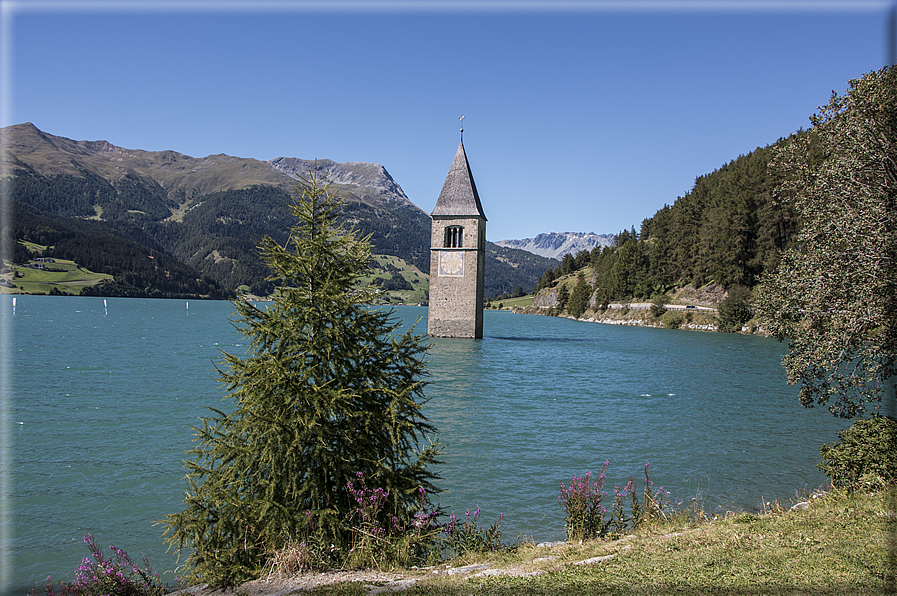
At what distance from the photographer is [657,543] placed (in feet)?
27.5

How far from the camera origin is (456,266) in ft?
204

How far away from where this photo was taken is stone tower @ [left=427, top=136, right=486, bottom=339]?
203 ft

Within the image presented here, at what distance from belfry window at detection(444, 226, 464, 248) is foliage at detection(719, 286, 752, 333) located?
4700cm

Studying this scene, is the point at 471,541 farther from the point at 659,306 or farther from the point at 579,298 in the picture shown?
the point at 579,298

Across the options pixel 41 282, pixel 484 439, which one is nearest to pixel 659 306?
pixel 484 439

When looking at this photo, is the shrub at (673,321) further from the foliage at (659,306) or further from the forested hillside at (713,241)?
the forested hillside at (713,241)

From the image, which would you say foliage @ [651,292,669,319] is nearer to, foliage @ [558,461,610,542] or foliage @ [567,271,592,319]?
foliage @ [567,271,592,319]

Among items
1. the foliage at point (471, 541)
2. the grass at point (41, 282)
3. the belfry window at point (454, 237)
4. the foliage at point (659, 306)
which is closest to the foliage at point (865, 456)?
the foliage at point (471, 541)

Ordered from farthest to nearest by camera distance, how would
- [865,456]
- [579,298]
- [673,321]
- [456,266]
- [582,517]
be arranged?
[579,298], [673,321], [456,266], [865,456], [582,517]

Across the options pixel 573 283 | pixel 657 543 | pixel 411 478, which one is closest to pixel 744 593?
pixel 657 543

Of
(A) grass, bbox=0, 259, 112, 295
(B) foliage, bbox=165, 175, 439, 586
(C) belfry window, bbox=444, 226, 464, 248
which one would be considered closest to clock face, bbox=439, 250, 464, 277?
(C) belfry window, bbox=444, 226, 464, 248

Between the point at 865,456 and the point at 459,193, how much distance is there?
183ft

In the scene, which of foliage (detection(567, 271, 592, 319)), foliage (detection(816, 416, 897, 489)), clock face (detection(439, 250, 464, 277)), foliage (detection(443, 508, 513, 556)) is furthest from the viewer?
foliage (detection(567, 271, 592, 319))

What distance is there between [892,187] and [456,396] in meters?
21.2
